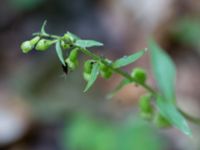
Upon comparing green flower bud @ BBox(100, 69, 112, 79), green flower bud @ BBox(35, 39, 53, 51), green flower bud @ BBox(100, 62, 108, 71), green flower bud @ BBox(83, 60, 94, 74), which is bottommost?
green flower bud @ BBox(100, 69, 112, 79)

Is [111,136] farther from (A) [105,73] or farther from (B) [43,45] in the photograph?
(B) [43,45]

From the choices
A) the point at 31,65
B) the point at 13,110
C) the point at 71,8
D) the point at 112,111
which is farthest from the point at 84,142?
the point at 71,8

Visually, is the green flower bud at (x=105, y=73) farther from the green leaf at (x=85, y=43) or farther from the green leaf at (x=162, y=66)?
the green leaf at (x=162, y=66)

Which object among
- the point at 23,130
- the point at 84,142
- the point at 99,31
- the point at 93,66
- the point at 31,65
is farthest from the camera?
the point at 99,31

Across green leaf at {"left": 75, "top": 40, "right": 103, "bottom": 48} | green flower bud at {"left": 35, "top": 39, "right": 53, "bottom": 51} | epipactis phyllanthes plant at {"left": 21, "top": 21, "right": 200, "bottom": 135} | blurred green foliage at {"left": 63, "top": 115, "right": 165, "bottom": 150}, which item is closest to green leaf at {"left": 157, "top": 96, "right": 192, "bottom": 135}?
epipactis phyllanthes plant at {"left": 21, "top": 21, "right": 200, "bottom": 135}

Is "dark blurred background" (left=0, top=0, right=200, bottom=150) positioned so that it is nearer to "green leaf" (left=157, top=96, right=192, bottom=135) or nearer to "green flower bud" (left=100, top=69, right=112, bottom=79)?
"green leaf" (left=157, top=96, right=192, bottom=135)

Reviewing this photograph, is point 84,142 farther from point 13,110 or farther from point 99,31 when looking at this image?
point 99,31

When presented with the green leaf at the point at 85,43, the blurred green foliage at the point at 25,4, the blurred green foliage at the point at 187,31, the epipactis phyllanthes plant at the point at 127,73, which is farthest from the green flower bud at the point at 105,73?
the blurred green foliage at the point at 25,4
